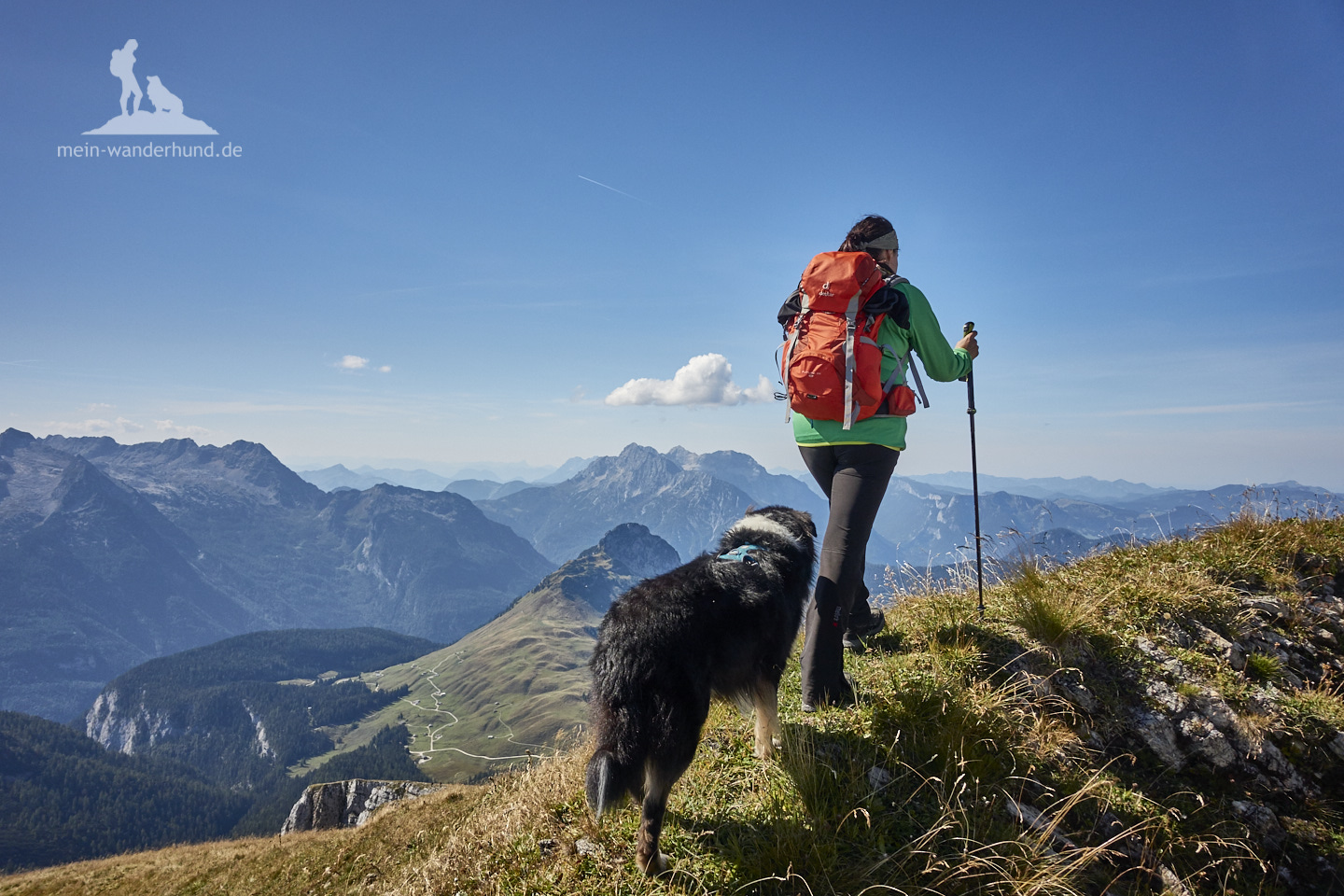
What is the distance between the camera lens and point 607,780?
4418 mm

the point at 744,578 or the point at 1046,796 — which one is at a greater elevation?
the point at 744,578

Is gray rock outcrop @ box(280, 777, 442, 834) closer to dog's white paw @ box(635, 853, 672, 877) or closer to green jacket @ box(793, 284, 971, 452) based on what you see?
dog's white paw @ box(635, 853, 672, 877)

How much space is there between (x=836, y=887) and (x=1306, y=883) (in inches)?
172

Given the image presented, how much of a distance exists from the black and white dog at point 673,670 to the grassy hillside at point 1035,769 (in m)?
0.53

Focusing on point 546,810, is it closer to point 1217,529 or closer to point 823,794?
point 823,794

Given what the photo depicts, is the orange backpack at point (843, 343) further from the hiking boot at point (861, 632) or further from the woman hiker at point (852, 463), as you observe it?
the hiking boot at point (861, 632)

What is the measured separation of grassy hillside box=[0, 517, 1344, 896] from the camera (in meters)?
4.39

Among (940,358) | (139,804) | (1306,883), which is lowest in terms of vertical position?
(139,804)

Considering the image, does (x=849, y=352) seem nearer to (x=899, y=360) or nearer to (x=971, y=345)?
(x=899, y=360)

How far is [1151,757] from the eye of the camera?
5.74 metres

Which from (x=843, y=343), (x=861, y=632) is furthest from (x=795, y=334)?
(x=861, y=632)

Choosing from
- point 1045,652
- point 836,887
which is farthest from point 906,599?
point 836,887

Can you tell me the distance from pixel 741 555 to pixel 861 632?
8.68 ft

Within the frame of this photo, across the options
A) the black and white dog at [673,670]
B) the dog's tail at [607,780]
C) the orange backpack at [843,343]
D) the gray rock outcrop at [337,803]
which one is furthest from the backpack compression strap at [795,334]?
the gray rock outcrop at [337,803]
